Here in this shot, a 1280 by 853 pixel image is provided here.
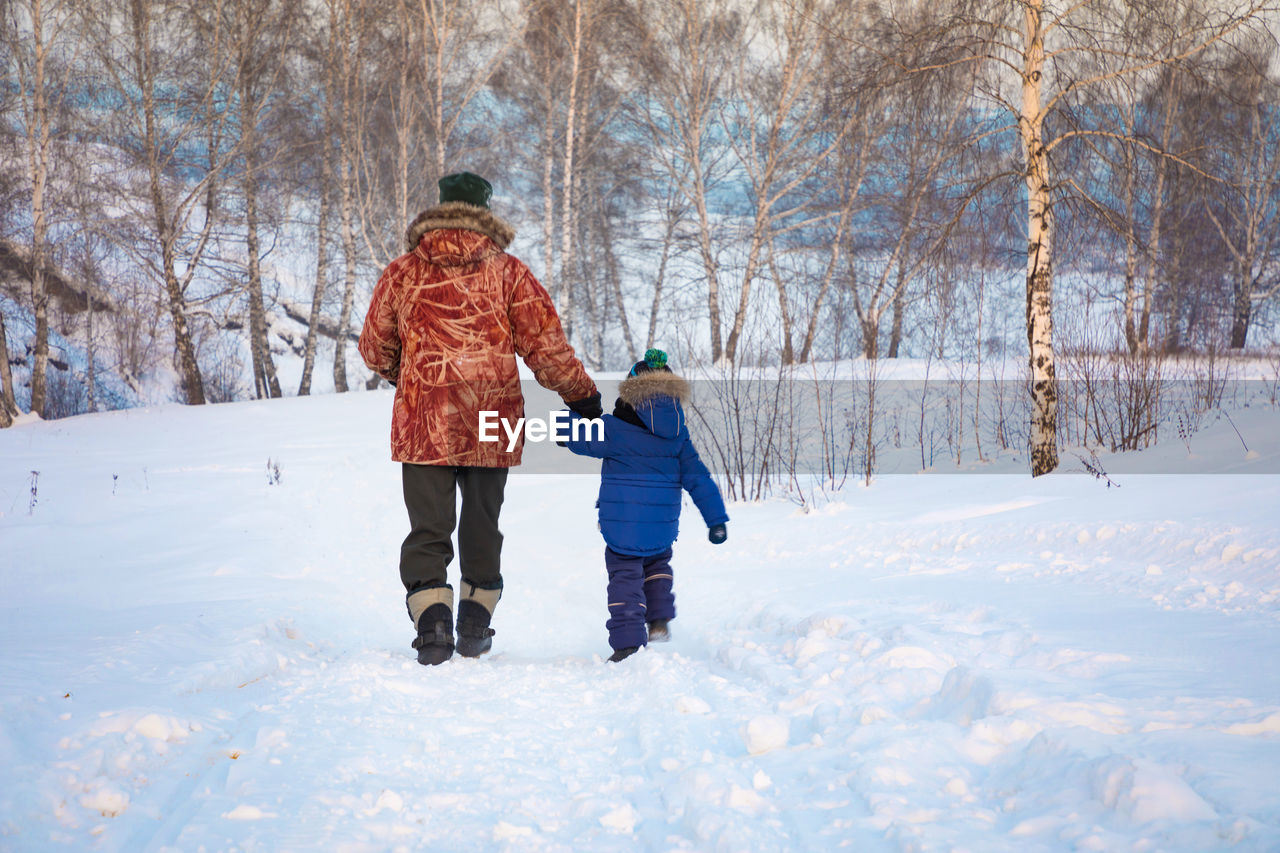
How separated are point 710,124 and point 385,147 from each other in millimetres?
7709

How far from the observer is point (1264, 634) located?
251 centimetres

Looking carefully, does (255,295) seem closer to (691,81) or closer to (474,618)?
(691,81)

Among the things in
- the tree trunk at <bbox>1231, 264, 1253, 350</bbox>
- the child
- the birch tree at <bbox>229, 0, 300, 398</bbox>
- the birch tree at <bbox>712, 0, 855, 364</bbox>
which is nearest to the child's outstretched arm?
the child

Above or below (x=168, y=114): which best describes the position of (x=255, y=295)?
below

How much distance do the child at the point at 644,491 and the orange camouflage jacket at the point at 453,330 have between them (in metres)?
0.50

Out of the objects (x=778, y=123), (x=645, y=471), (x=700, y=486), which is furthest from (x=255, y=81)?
(x=700, y=486)

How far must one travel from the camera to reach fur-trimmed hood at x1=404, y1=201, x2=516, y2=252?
10.1 ft

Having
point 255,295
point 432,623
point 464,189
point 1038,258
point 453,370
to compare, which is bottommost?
point 432,623

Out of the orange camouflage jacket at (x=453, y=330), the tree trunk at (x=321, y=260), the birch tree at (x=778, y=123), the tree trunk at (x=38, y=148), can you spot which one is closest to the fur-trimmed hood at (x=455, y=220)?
the orange camouflage jacket at (x=453, y=330)

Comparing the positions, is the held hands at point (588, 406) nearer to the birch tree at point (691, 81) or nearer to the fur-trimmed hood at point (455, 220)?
the fur-trimmed hood at point (455, 220)

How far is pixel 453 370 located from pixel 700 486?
49.6 inches

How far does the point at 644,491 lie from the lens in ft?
11.5

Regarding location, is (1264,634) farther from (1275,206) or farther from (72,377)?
(72,377)

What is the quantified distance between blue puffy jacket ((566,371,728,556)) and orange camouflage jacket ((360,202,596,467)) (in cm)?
51
